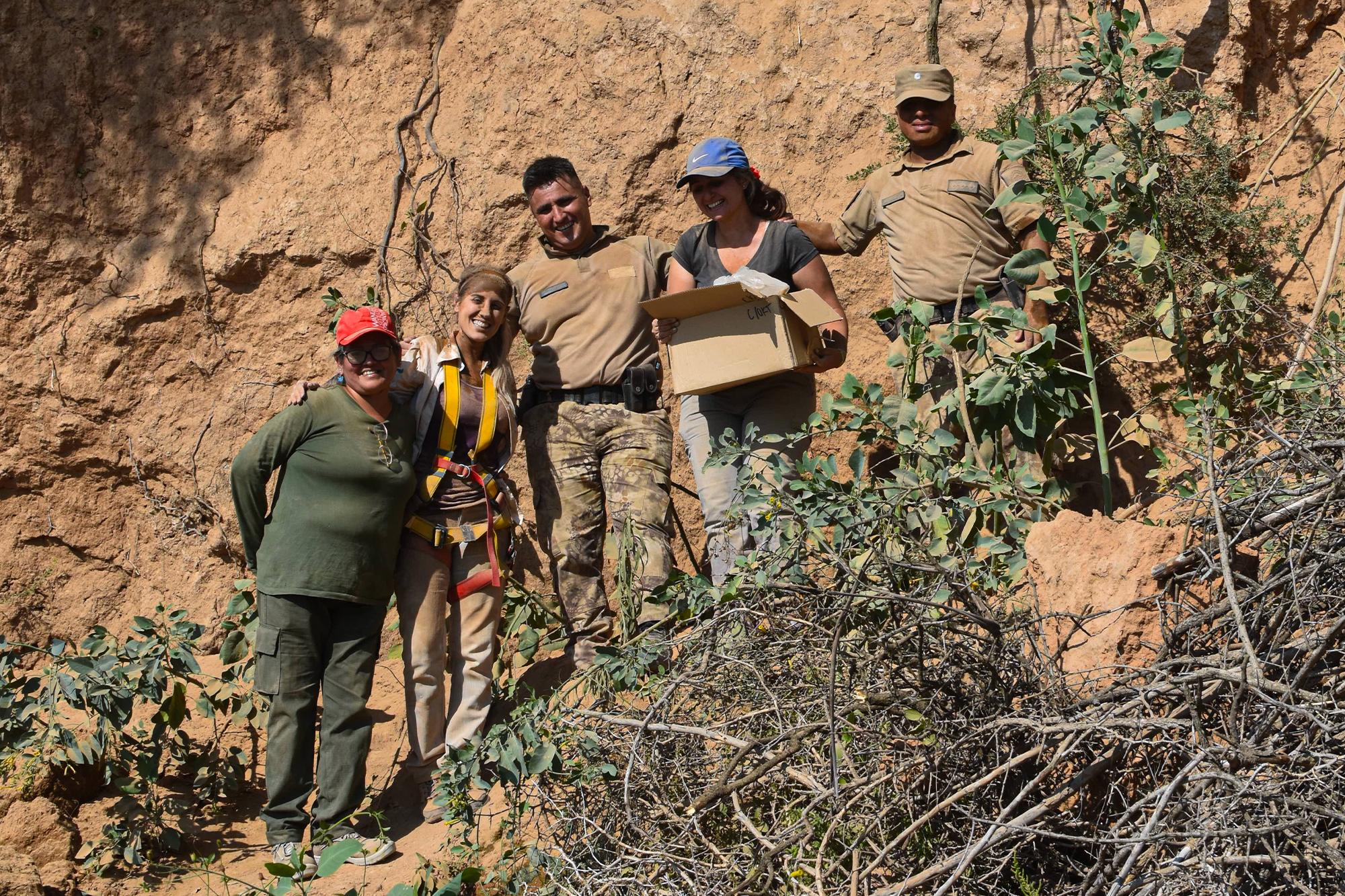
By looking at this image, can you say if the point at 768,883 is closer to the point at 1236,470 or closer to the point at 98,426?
the point at 1236,470

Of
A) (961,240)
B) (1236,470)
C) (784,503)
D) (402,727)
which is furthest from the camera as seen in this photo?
(402,727)

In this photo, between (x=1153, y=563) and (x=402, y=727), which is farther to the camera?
(x=402, y=727)

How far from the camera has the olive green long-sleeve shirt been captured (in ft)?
12.1

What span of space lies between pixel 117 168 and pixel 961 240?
3.63 m

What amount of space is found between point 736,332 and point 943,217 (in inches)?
35.9

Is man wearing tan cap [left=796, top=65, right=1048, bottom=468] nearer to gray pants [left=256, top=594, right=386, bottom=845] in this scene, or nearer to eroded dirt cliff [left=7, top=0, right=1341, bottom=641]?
eroded dirt cliff [left=7, top=0, right=1341, bottom=641]

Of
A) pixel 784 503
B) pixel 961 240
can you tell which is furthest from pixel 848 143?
pixel 784 503

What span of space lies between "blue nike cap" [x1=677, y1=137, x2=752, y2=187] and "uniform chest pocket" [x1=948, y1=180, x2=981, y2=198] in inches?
27.8

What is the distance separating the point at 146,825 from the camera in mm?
3846

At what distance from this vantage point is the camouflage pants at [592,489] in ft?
13.8

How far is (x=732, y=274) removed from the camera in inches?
157

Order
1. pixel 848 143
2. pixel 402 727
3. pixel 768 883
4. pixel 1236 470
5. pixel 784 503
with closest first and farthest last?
pixel 768 883, pixel 1236 470, pixel 784 503, pixel 402 727, pixel 848 143

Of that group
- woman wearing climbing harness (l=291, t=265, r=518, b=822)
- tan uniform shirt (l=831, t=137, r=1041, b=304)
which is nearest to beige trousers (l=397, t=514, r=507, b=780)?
woman wearing climbing harness (l=291, t=265, r=518, b=822)

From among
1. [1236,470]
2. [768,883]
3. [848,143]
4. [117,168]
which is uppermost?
[117,168]
